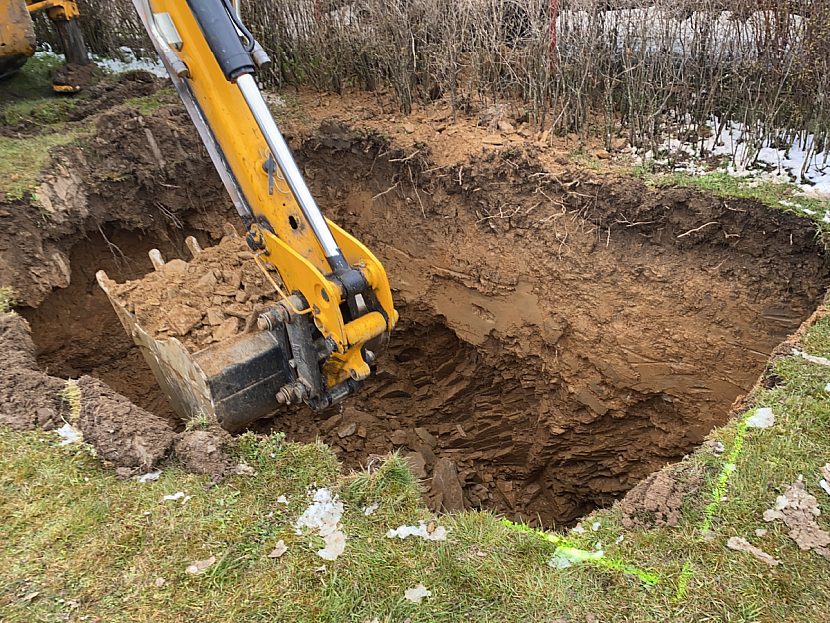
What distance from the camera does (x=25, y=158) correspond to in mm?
4922

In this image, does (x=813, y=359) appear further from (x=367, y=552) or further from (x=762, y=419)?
(x=367, y=552)

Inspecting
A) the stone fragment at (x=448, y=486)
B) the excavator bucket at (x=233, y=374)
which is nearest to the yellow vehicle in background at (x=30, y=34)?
the excavator bucket at (x=233, y=374)

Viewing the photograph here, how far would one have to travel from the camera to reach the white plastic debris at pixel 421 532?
8.45 ft

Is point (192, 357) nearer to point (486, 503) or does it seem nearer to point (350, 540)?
point (350, 540)

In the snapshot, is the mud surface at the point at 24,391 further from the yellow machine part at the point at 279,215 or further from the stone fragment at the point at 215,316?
the yellow machine part at the point at 279,215

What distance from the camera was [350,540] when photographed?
8.38 ft

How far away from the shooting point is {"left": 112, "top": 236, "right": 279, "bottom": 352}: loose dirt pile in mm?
3816

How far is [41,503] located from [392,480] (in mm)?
1671

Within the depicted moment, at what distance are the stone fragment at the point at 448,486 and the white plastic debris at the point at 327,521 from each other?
184 centimetres

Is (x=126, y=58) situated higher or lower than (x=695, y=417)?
higher

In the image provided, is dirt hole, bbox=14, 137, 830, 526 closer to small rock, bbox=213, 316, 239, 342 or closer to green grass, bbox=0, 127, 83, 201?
green grass, bbox=0, 127, 83, 201

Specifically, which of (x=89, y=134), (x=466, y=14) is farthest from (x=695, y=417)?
(x=89, y=134)

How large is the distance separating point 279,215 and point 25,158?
3148mm

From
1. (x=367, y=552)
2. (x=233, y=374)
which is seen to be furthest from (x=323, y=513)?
(x=233, y=374)
